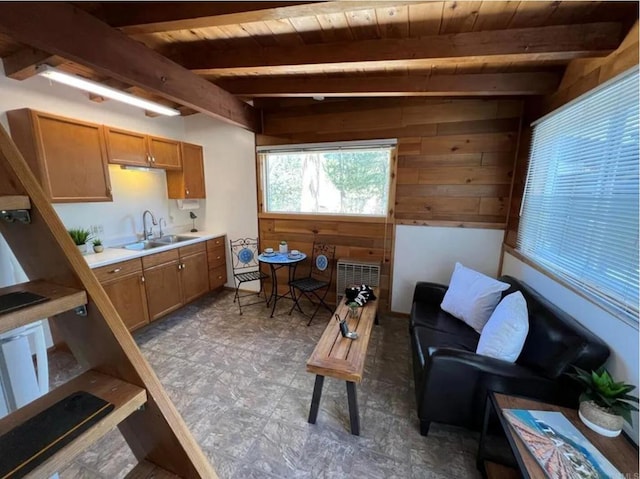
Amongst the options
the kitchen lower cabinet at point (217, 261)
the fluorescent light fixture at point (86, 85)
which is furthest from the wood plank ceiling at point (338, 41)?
the kitchen lower cabinet at point (217, 261)

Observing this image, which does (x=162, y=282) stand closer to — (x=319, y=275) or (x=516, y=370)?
(x=319, y=275)

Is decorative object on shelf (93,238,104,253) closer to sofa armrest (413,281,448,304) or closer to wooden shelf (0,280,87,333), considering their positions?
wooden shelf (0,280,87,333)

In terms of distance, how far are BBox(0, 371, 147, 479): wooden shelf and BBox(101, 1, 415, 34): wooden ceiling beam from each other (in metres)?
1.78

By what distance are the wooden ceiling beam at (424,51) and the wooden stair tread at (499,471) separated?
8.41ft

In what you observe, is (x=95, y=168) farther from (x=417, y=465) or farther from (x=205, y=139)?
(x=417, y=465)

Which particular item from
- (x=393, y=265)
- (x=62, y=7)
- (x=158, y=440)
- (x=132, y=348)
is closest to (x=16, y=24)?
(x=62, y=7)

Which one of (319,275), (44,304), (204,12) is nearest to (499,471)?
(44,304)

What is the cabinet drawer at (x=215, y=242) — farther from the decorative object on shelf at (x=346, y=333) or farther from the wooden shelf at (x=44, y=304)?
the wooden shelf at (x=44, y=304)

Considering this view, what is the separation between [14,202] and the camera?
2.04ft

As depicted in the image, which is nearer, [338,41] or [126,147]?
[338,41]

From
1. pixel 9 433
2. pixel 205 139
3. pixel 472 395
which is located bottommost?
pixel 472 395

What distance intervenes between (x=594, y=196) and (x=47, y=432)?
8.50 ft

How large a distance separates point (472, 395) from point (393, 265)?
6.26 ft

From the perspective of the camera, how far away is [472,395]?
5.47 feet
